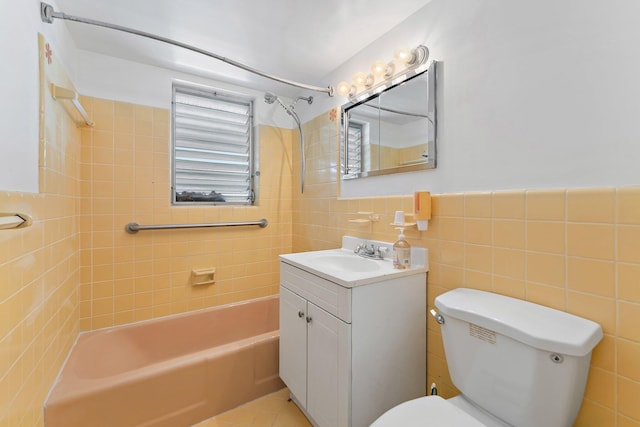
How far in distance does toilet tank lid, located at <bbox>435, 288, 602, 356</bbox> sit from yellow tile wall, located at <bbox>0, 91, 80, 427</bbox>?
1506 millimetres

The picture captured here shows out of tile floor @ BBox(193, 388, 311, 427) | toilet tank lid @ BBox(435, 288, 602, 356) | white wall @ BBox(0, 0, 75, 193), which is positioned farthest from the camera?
tile floor @ BBox(193, 388, 311, 427)

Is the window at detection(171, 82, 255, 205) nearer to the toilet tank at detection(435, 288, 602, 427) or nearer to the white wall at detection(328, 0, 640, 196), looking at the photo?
the white wall at detection(328, 0, 640, 196)

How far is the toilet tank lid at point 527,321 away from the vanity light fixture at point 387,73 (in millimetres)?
1144

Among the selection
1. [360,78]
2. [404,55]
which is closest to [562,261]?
[404,55]

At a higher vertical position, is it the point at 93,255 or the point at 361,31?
the point at 361,31

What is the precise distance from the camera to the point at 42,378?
1.18m

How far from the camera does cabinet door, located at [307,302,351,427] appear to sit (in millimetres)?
1146

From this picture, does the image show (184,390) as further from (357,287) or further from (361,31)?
(361,31)

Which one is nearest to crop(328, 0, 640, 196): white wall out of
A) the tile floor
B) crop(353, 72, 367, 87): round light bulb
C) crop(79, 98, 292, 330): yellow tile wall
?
crop(353, 72, 367, 87): round light bulb

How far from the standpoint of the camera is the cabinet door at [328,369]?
115 centimetres

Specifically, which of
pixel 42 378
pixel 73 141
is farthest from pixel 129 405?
pixel 73 141

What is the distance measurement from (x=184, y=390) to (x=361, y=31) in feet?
7.49

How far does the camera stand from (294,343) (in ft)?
4.91

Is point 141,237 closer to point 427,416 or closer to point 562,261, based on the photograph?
point 427,416
